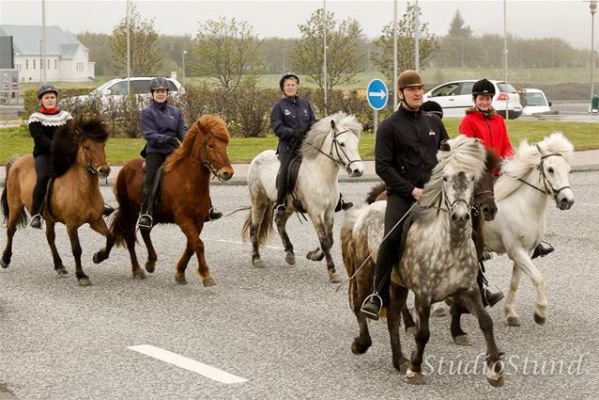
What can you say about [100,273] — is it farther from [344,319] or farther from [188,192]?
[344,319]

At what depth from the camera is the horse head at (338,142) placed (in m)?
14.0

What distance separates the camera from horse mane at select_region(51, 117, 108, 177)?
1397cm

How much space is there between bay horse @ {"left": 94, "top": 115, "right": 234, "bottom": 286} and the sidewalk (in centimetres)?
1074

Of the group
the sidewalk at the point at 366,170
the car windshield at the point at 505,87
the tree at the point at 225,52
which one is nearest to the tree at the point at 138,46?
the tree at the point at 225,52

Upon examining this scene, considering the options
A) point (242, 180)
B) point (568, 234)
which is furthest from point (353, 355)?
point (242, 180)

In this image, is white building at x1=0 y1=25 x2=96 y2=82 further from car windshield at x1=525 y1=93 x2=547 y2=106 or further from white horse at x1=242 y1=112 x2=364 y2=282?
white horse at x1=242 y1=112 x2=364 y2=282

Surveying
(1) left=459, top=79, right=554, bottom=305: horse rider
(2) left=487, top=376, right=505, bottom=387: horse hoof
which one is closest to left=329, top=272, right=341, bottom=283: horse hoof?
(1) left=459, top=79, right=554, bottom=305: horse rider

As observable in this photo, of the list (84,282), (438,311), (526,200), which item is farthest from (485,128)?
(84,282)

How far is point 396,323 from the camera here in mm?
9266

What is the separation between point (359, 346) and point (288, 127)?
6.03 metres

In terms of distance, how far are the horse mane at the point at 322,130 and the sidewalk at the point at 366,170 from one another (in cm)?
1039

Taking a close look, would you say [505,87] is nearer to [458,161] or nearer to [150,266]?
[150,266]

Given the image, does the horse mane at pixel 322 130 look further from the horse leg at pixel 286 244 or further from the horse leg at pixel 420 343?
the horse leg at pixel 420 343

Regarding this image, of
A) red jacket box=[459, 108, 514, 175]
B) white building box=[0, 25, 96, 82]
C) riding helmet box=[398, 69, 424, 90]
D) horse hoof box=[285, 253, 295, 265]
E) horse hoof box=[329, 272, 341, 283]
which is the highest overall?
white building box=[0, 25, 96, 82]
